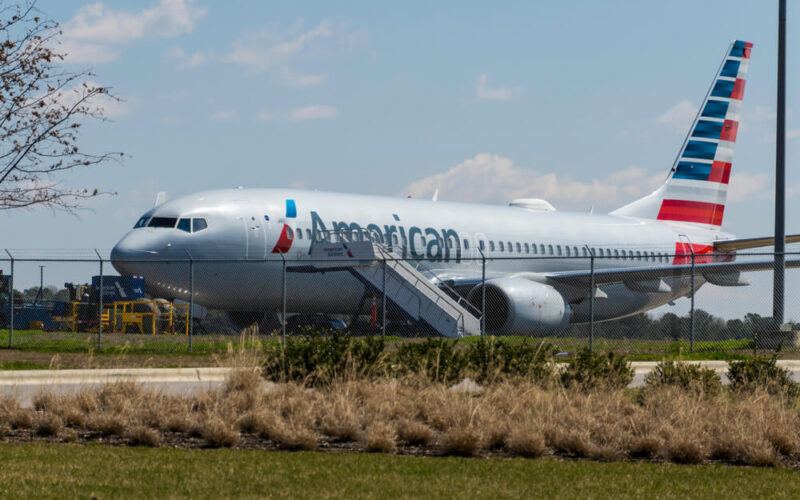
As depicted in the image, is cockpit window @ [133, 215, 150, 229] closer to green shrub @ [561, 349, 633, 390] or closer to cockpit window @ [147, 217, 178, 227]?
cockpit window @ [147, 217, 178, 227]

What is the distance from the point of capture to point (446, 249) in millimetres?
32188

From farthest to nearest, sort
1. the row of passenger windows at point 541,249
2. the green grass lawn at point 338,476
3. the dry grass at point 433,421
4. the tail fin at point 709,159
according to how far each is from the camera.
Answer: the tail fin at point 709,159, the row of passenger windows at point 541,249, the dry grass at point 433,421, the green grass lawn at point 338,476

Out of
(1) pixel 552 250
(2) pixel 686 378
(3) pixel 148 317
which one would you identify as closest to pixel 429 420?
(2) pixel 686 378

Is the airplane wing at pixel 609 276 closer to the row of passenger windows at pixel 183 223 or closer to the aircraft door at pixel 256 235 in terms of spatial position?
the aircraft door at pixel 256 235

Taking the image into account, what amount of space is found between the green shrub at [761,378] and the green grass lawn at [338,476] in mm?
4853

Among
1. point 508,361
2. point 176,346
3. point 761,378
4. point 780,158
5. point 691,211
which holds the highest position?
point 780,158

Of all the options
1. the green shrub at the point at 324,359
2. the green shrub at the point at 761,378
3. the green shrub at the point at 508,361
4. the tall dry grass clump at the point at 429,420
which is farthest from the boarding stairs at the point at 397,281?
the tall dry grass clump at the point at 429,420

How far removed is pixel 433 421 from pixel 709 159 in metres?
35.0

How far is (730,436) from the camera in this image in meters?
10.5

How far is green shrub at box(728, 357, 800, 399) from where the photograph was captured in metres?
14.4

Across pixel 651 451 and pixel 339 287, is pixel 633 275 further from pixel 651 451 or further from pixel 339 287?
pixel 651 451

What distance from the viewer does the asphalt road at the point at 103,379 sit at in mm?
14188

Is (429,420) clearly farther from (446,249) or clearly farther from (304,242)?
(446,249)

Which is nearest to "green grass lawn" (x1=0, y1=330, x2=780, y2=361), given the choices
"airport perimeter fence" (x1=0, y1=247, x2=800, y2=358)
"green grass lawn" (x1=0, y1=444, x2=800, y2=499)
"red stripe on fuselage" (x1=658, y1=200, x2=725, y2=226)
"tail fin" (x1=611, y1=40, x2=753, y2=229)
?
"airport perimeter fence" (x1=0, y1=247, x2=800, y2=358)
